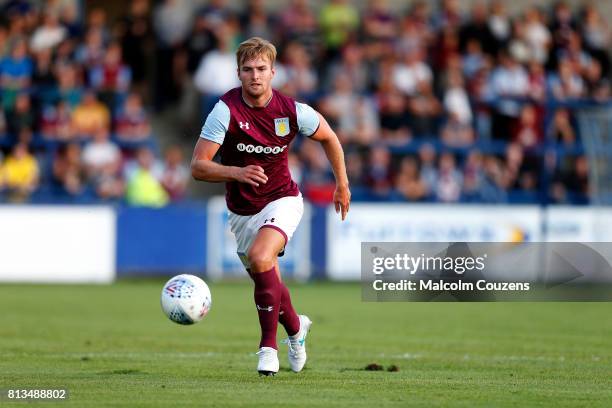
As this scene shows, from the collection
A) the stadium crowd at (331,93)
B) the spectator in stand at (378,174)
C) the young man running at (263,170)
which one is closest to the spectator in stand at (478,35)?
the stadium crowd at (331,93)

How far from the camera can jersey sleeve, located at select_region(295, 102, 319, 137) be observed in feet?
28.8

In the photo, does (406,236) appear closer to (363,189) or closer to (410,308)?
(363,189)

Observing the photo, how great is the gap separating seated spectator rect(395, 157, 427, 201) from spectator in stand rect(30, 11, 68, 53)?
23.1 feet

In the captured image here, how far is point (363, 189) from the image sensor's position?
2212cm

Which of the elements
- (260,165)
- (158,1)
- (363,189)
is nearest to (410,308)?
(363,189)

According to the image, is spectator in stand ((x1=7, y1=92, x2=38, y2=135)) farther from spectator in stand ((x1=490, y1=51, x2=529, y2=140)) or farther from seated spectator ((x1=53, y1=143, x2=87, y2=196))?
spectator in stand ((x1=490, y1=51, x2=529, y2=140))

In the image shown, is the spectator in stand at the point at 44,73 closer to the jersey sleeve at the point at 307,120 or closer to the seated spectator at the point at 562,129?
the seated spectator at the point at 562,129

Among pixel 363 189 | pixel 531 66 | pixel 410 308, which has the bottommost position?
pixel 410 308

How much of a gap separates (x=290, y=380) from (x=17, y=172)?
13523 millimetres

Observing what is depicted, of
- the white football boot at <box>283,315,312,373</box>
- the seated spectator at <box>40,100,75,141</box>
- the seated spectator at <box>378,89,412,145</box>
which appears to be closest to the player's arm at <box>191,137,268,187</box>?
the white football boot at <box>283,315,312,373</box>

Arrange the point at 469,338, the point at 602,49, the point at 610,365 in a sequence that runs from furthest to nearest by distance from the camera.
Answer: the point at 602,49
the point at 469,338
the point at 610,365

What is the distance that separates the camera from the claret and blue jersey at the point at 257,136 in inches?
340

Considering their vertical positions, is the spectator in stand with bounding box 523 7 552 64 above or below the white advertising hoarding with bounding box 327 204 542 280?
above

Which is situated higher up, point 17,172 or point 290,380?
point 17,172
